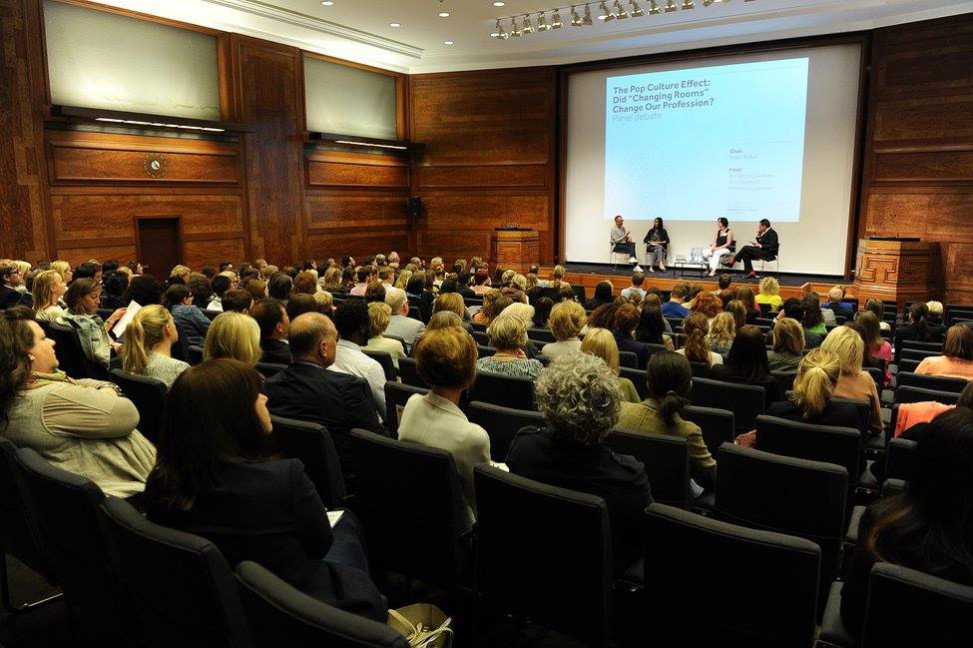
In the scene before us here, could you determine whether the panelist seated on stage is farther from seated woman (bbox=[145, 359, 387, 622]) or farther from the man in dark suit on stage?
seated woman (bbox=[145, 359, 387, 622])

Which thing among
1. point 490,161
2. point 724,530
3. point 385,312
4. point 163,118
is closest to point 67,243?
point 163,118

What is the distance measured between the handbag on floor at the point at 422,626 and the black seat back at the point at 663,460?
0.99m

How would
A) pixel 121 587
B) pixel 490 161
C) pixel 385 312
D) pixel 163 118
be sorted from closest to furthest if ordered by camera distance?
pixel 121 587, pixel 385 312, pixel 163 118, pixel 490 161

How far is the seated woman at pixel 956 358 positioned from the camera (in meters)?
4.19

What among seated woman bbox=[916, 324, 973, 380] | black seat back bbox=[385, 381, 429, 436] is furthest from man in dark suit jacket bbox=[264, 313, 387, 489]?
seated woman bbox=[916, 324, 973, 380]

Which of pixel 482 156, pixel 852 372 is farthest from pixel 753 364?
pixel 482 156

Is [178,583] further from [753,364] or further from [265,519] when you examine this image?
[753,364]

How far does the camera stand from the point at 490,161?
15.0m

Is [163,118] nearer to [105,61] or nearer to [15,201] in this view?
[105,61]

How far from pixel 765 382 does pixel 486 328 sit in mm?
2714

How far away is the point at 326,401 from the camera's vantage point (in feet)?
9.62

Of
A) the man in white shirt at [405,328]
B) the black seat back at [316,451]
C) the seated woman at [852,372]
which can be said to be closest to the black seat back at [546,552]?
the black seat back at [316,451]

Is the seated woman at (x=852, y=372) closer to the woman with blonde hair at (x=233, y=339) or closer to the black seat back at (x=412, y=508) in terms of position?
the black seat back at (x=412, y=508)

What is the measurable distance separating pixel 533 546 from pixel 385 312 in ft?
9.44
